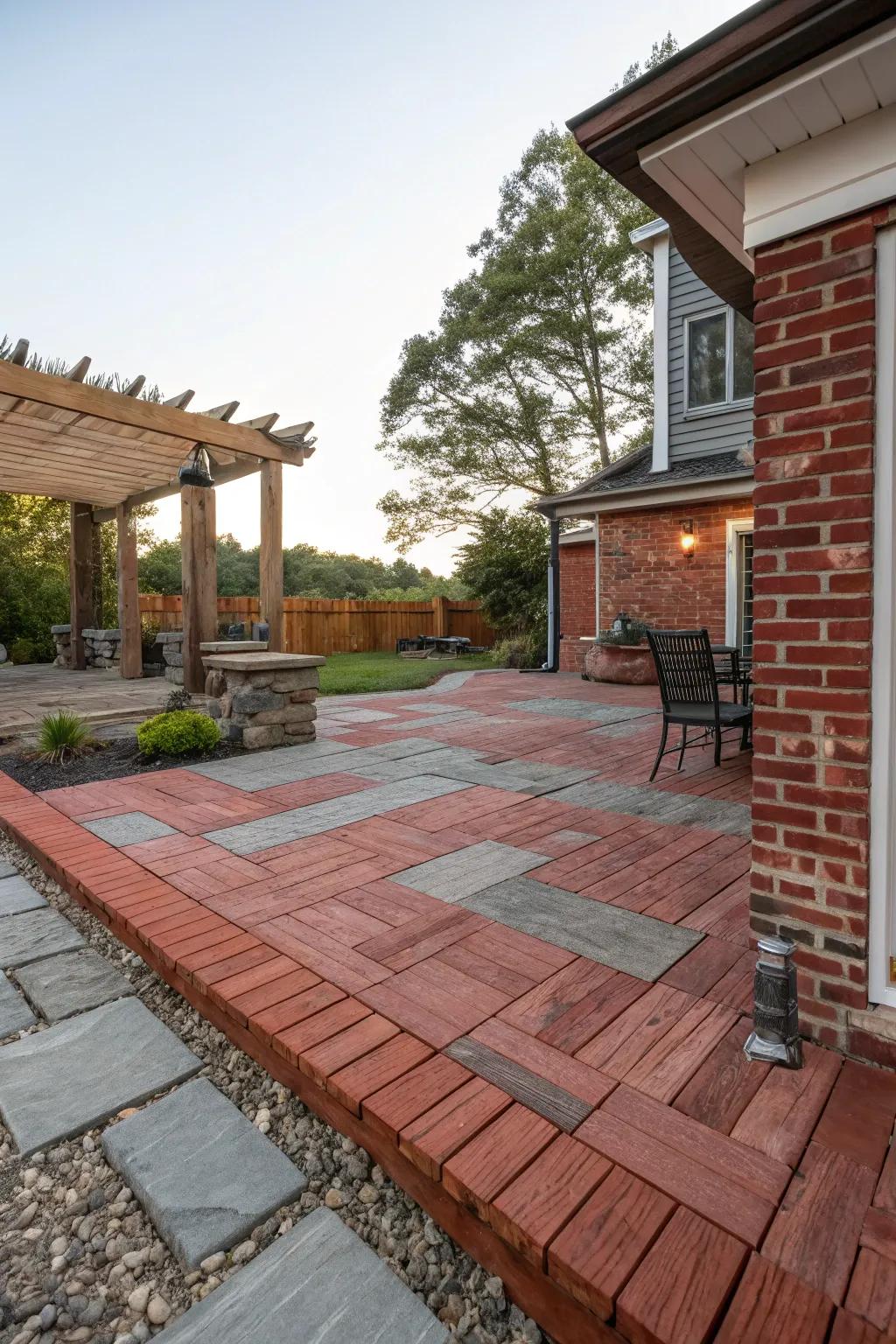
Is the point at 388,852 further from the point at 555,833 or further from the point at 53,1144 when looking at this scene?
the point at 53,1144

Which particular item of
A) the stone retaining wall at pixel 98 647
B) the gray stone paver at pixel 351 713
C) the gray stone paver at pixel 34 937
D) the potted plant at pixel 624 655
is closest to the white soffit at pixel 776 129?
the gray stone paver at pixel 34 937

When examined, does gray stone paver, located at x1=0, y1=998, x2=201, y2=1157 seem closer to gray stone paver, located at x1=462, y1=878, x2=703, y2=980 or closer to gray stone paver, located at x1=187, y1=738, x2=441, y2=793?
gray stone paver, located at x1=462, y1=878, x2=703, y2=980

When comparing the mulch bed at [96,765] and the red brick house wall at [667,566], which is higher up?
the red brick house wall at [667,566]

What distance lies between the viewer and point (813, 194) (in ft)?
4.91

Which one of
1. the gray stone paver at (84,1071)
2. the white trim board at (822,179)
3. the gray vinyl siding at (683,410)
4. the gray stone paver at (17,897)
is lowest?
the gray stone paver at (84,1071)

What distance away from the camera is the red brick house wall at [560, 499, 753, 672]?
806 cm

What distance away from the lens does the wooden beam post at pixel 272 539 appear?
636 centimetres

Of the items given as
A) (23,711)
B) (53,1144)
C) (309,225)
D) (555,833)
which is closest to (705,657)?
(555,833)

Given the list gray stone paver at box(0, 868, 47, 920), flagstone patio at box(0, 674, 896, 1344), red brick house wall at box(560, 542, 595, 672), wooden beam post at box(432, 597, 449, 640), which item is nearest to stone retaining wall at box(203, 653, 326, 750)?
flagstone patio at box(0, 674, 896, 1344)

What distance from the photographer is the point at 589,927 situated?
2.14 meters

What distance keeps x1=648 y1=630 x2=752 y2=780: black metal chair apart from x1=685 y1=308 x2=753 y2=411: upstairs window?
5.80m

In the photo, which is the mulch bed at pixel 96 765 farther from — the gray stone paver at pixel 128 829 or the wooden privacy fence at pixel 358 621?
the wooden privacy fence at pixel 358 621

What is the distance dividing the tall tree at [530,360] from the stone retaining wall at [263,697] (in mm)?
12411

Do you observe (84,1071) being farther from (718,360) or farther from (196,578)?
(718,360)
